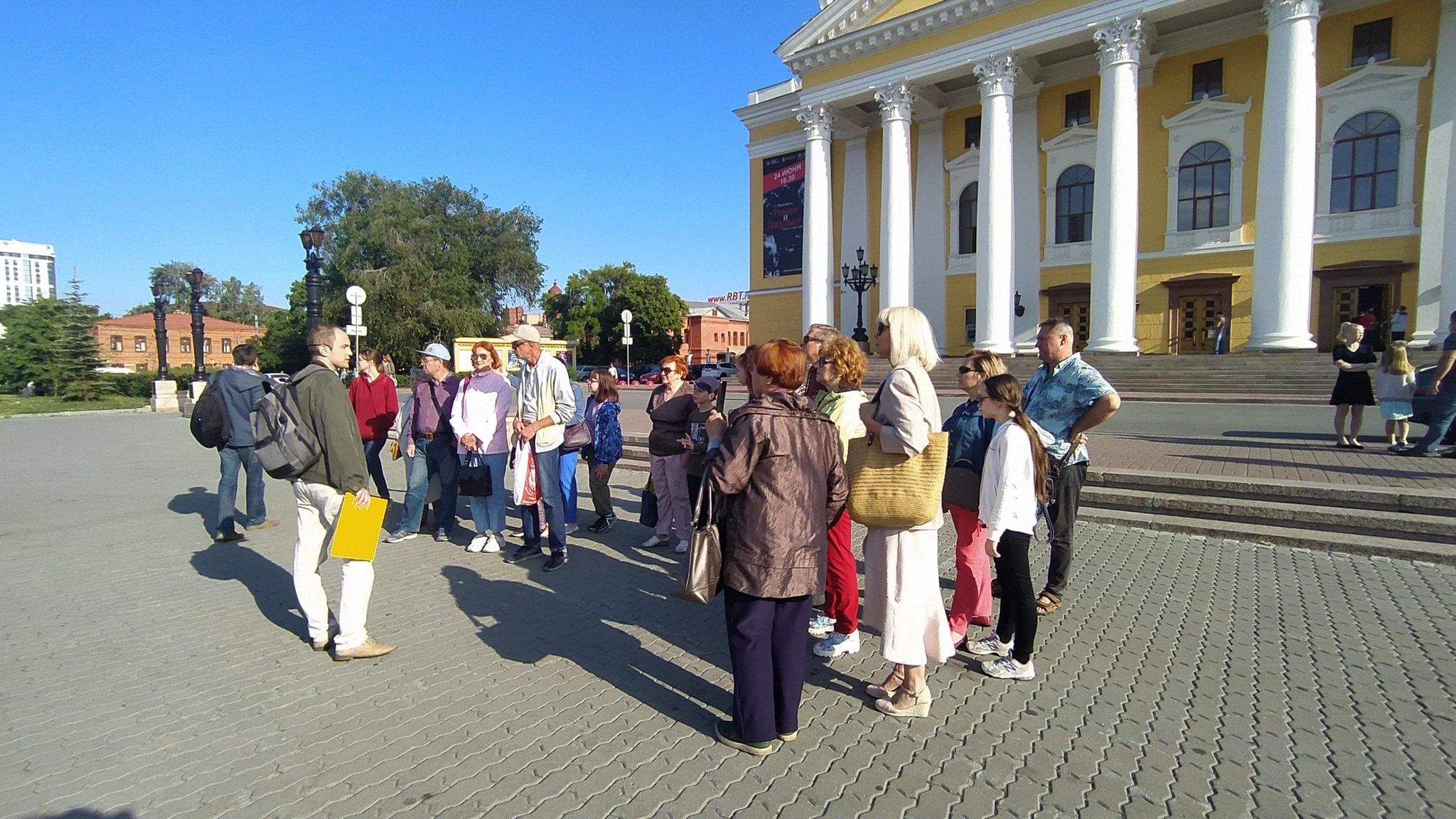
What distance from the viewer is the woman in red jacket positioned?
7047 mm

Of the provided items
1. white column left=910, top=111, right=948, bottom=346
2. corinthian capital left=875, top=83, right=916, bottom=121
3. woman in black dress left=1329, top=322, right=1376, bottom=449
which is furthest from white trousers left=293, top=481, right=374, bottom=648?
white column left=910, top=111, right=948, bottom=346

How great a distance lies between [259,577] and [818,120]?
96.9ft

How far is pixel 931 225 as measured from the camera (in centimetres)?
3141

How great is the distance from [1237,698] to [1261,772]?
28.2 inches

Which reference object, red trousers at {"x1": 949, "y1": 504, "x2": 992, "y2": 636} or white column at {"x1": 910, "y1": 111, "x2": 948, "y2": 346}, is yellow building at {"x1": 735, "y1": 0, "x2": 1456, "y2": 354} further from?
red trousers at {"x1": 949, "y1": 504, "x2": 992, "y2": 636}

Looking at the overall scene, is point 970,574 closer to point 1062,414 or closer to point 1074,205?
point 1062,414

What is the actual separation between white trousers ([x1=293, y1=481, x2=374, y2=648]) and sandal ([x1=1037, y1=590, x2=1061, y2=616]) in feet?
13.6

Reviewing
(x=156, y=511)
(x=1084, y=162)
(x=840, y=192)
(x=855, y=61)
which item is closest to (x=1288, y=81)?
(x=1084, y=162)

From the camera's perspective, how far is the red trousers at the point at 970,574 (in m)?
4.07

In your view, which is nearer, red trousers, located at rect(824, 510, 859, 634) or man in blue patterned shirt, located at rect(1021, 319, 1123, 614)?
red trousers, located at rect(824, 510, 859, 634)

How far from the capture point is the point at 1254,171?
79.7ft

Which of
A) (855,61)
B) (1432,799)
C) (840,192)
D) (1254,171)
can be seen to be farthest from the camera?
(840,192)

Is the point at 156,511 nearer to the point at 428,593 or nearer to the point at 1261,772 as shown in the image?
the point at 428,593

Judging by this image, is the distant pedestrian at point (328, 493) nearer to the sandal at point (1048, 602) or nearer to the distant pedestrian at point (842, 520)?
the distant pedestrian at point (842, 520)
